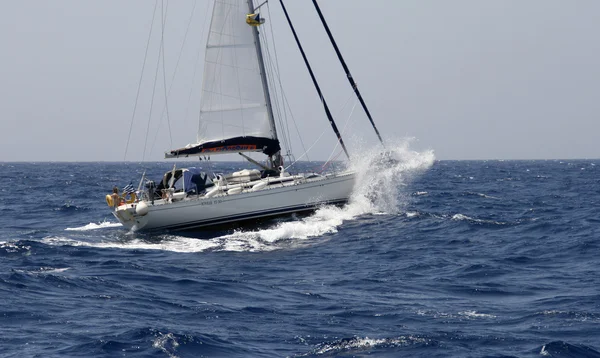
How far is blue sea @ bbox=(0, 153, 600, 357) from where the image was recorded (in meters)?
13.9

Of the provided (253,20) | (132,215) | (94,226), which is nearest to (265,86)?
(253,20)

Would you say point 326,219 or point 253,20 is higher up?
point 253,20

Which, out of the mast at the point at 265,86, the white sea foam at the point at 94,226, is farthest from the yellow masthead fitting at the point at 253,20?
the white sea foam at the point at 94,226

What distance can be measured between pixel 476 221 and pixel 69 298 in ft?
65.5

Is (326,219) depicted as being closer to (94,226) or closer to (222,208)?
(222,208)

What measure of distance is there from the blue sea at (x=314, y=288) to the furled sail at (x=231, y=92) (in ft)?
14.4

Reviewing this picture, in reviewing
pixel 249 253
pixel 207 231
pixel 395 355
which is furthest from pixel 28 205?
pixel 395 355

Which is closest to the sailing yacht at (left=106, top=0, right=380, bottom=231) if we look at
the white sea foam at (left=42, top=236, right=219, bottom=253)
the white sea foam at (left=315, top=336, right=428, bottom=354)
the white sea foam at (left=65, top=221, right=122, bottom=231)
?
the white sea foam at (left=65, top=221, right=122, bottom=231)

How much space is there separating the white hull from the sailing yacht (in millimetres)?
40

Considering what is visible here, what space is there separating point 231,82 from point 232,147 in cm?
283

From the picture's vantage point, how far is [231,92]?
34156 mm

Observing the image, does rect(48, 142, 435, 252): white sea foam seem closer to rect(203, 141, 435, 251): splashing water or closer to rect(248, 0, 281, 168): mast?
rect(203, 141, 435, 251): splashing water

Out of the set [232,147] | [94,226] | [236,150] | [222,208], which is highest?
[232,147]

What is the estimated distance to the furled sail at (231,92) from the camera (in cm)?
3388
